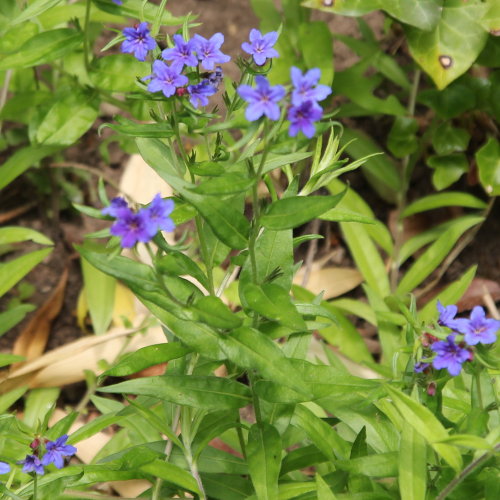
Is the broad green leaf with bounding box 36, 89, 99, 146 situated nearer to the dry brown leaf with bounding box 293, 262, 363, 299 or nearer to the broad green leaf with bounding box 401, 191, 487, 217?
the dry brown leaf with bounding box 293, 262, 363, 299

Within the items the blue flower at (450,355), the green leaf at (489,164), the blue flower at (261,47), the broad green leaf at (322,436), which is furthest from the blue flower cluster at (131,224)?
the green leaf at (489,164)

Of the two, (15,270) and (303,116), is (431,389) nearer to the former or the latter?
(303,116)

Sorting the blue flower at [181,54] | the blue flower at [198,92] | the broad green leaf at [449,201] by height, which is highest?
the blue flower at [181,54]

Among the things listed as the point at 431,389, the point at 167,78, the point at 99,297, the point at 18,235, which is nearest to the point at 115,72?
the point at 18,235

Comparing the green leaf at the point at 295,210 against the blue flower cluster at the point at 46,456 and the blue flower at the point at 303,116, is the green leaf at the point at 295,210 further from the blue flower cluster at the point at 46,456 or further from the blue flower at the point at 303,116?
the blue flower cluster at the point at 46,456

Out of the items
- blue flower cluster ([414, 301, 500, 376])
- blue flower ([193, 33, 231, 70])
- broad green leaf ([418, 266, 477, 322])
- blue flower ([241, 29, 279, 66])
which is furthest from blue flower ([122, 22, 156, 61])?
broad green leaf ([418, 266, 477, 322])

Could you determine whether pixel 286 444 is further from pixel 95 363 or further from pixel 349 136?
pixel 349 136

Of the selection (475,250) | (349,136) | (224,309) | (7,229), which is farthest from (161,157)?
(475,250)
